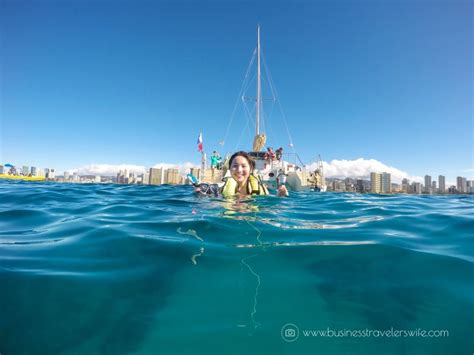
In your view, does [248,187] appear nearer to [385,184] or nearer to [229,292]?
[229,292]

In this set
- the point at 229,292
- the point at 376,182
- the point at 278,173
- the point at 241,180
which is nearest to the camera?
the point at 229,292

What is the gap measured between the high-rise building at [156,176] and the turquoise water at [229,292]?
32.6 meters

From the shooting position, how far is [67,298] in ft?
4.88

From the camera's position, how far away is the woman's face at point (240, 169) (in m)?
5.52

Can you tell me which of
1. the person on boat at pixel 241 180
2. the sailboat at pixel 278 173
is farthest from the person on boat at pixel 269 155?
the person on boat at pixel 241 180

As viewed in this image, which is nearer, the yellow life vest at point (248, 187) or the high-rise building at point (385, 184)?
the yellow life vest at point (248, 187)

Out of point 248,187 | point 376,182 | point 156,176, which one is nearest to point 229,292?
point 248,187

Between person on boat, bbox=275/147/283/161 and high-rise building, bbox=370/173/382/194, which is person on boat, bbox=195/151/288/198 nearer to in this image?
person on boat, bbox=275/147/283/161

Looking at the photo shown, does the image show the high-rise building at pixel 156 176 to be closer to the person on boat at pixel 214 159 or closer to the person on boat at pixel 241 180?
the person on boat at pixel 214 159

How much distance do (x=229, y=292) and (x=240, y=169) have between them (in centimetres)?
417

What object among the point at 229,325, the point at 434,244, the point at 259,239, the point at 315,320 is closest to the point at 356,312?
the point at 315,320

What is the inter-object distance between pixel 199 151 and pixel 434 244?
15400 mm

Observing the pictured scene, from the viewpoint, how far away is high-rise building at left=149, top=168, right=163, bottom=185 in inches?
1337

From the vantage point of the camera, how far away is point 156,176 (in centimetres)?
3422
